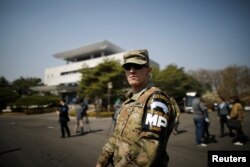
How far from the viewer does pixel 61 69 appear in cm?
6228

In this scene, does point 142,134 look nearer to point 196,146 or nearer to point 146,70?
point 146,70

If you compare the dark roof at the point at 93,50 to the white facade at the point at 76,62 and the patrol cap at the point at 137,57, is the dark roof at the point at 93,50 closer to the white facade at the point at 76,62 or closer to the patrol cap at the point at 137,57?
the white facade at the point at 76,62

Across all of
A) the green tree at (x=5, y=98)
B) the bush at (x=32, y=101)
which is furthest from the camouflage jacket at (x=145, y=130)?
the green tree at (x=5, y=98)

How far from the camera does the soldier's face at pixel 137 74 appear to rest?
1960mm

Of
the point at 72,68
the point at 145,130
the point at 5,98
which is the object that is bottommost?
the point at 5,98

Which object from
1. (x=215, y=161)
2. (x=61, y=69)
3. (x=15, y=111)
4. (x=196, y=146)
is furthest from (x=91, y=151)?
(x=61, y=69)

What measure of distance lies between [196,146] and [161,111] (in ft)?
23.5

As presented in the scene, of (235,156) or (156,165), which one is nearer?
(156,165)

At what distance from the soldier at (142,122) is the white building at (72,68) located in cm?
5217

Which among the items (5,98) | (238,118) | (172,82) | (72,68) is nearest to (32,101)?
(5,98)

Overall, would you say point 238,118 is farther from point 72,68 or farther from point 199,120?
point 72,68

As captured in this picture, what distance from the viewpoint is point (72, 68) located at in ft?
196

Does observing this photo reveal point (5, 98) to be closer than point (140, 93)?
No

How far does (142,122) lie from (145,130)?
88 mm
